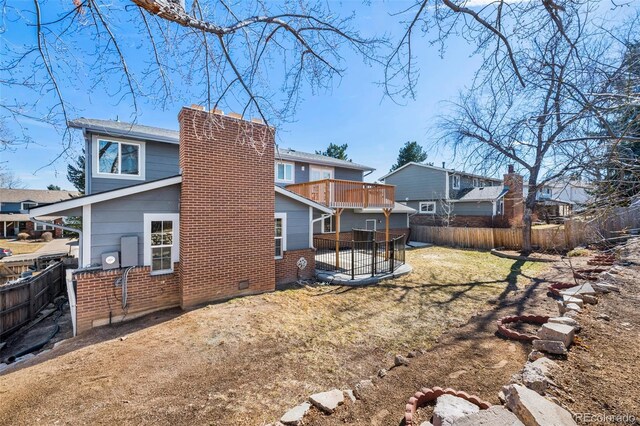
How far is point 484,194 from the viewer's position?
1983 centimetres

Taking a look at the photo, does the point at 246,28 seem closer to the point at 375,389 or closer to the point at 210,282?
the point at 375,389

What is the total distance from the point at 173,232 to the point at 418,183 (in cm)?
2050

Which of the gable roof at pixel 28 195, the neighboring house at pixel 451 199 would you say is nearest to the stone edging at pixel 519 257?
the neighboring house at pixel 451 199

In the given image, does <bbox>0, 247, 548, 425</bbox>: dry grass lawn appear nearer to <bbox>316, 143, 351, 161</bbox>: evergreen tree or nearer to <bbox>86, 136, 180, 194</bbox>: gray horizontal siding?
<bbox>86, 136, 180, 194</bbox>: gray horizontal siding

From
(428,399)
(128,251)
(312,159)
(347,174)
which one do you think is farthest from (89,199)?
(347,174)

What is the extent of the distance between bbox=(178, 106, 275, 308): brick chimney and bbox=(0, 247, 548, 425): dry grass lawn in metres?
0.71

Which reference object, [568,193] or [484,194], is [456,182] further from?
[568,193]

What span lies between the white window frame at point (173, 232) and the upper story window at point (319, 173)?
953 centimetres

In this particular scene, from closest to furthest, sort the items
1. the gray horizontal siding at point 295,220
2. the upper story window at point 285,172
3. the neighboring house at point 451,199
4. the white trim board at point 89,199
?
1. the white trim board at point 89,199
2. the gray horizontal siding at point 295,220
3. the upper story window at point 285,172
4. the neighboring house at point 451,199

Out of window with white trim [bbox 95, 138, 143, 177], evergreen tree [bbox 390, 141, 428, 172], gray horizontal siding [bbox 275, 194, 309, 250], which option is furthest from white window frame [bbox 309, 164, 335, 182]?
evergreen tree [bbox 390, 141, 428, 172]

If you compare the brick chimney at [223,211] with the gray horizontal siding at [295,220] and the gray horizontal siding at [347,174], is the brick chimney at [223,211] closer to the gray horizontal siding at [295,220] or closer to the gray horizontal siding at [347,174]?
the gray horizontal siding at [295,220]

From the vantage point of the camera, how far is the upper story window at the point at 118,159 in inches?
340

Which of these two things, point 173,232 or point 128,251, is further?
point 173,232

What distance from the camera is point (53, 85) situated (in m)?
3.23
